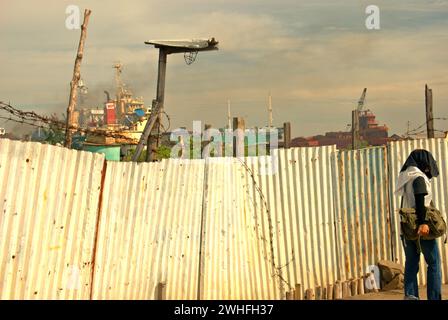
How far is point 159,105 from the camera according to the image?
8234 millimetres

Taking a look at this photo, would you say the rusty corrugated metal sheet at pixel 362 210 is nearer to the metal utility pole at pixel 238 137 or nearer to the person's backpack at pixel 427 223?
the metal utility pole at pixel 238 137

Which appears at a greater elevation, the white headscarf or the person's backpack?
the white headscarf

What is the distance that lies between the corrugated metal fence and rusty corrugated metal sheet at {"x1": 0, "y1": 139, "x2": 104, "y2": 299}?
11 mm

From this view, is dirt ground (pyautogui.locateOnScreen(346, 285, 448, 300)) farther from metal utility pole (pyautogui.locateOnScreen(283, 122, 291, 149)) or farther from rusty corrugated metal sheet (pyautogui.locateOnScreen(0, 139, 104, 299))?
rusty corrugated metal sheet (pyautogui.locateOnScreen(0, 139, 104, 299))

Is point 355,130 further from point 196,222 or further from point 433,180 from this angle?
point 196,222

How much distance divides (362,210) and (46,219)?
4.71 m

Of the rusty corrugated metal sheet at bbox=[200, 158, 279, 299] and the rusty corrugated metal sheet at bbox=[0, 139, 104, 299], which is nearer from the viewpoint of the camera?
the rusty corrugated metal sheet at bbox=[0, 139, 104, 299]

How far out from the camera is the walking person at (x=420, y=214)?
6188 millimetres

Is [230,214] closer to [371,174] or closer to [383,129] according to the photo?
[371,174]

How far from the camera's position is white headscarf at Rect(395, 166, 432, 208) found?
6285 millimetres

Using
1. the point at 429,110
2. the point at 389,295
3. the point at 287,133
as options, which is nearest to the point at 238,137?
the point at 287,133

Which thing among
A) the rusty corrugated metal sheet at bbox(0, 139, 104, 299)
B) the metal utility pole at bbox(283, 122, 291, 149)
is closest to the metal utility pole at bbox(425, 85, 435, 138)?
the metal utility pole at bbox(283, 122, 291, 149)

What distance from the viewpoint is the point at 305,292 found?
25.5 ft

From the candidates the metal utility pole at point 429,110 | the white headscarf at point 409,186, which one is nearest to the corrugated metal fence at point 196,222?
the metal utility pole at point 429,110
